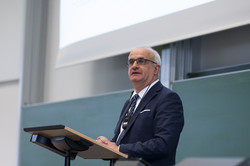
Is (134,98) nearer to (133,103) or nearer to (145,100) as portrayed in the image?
(133,103)

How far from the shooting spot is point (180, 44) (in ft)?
11.5

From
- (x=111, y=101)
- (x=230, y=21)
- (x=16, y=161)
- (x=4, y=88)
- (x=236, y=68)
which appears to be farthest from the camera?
(x=4, y=88)

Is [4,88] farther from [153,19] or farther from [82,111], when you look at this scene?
[153,19]

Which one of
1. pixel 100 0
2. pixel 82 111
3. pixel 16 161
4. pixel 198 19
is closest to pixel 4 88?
pixel 16 161

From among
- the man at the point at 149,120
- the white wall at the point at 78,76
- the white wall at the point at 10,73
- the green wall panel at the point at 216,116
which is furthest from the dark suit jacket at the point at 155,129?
the white wall at the point at 10,73

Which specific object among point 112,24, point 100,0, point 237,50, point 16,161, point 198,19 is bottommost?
point 16,161

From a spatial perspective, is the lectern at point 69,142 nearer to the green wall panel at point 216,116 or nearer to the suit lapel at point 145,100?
the suit lapel at point 145,100

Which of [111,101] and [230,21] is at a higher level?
[230,21]

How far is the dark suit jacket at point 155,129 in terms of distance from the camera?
2.07 metres

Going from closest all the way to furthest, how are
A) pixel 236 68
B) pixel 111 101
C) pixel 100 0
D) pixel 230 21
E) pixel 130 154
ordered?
pixel 130 154, pixel 230 21, pixel 236 68, pixel 111 101, pixel 100 0

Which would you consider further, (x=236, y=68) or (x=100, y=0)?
(x=100, y=0)

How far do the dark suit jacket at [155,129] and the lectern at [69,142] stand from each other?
16 cm

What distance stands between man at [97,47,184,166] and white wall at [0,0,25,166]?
3.32 meters

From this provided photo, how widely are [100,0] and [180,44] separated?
1.13 m
